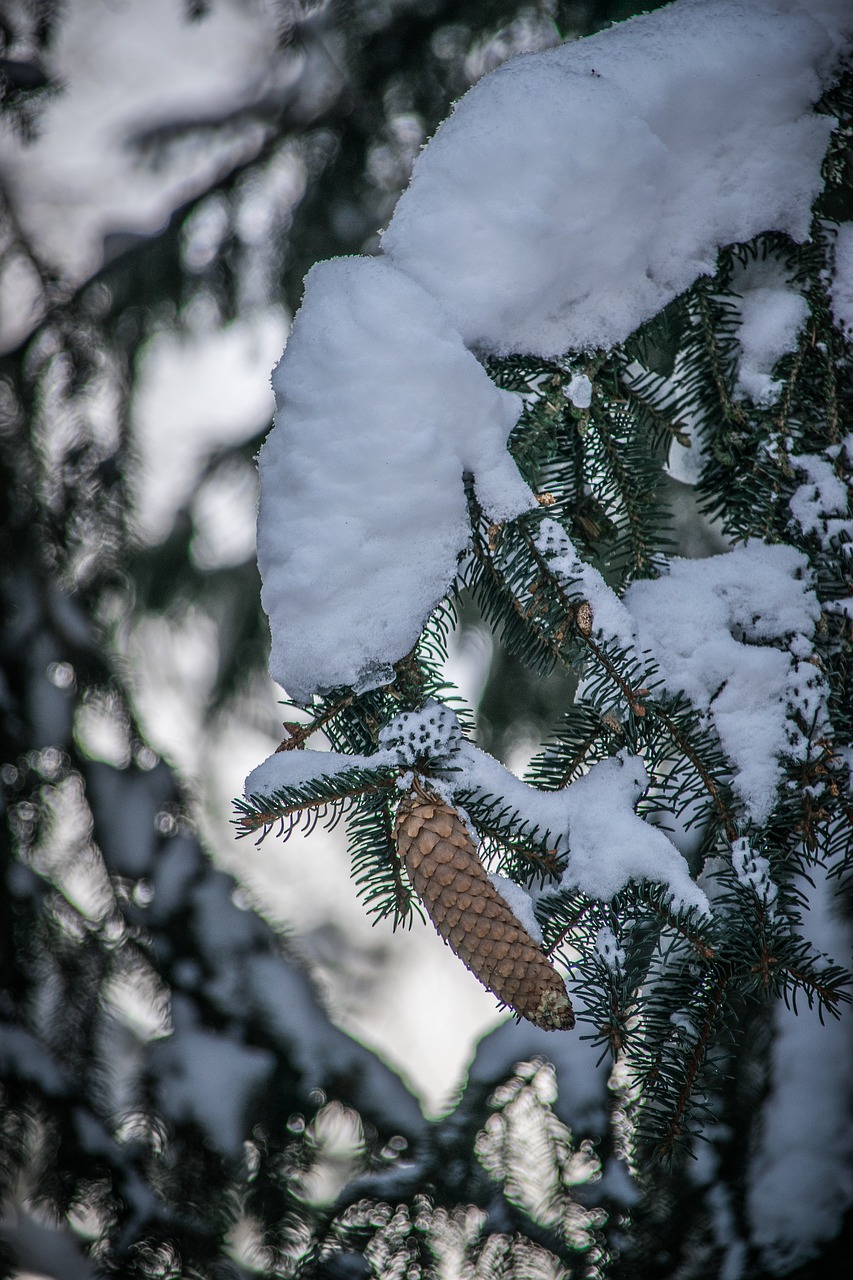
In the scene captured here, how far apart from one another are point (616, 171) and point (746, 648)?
55 centimetres

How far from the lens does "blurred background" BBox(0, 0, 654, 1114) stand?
180 centimetres

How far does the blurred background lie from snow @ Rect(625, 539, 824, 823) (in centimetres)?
90

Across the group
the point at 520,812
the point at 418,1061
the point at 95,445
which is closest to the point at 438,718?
the point at 520,812

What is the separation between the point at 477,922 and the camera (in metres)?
0.70

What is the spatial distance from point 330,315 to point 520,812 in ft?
1.86

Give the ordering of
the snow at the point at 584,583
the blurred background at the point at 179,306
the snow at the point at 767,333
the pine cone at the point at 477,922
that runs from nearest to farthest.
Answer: the pine cone at the point at 477,922 → the snow at the point at 584,583 → the snow at the point at 767,333 → the blurred background at the point at 179,306

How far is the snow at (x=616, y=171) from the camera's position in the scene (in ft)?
2.71

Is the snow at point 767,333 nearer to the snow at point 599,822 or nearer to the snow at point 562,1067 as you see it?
the snow at point 599,822

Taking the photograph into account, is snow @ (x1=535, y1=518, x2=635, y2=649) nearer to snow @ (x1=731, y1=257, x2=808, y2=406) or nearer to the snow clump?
the snow clump

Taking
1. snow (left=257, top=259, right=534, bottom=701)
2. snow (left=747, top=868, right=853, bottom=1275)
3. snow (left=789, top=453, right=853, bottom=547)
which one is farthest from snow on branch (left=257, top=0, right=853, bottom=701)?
snow (left=747, top=868, right=853, bottom=1275)

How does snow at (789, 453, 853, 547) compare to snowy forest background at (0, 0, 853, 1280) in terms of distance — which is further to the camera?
snowy forest background at (0, 0, 853, 1280)

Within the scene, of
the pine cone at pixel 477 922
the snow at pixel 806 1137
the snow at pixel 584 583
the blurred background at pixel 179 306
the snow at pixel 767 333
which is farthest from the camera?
the blurred background at pixel 179 306

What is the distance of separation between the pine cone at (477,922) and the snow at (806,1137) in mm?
849

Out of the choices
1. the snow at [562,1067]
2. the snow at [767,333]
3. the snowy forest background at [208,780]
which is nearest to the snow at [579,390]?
the snow at [767,333]
